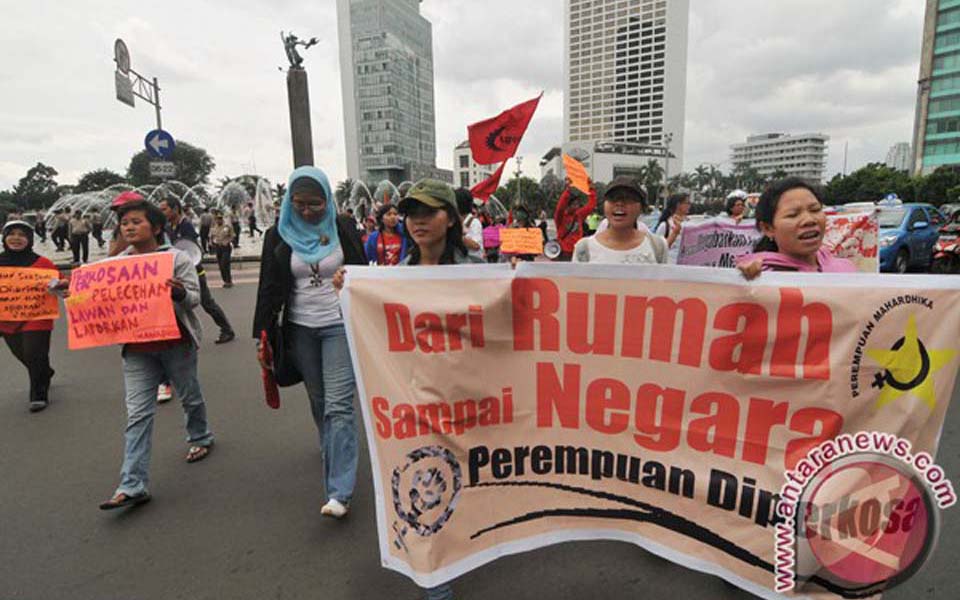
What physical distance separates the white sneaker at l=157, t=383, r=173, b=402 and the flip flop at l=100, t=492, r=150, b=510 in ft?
6.02

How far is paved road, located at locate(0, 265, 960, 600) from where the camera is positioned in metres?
2.34

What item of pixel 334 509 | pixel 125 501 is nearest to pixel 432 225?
pixel 334 509

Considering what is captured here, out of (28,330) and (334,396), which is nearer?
(334,396)

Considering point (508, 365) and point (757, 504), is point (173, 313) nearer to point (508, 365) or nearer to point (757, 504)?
point (508, 365)

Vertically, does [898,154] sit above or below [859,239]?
above

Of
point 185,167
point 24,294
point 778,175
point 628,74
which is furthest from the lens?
point 628,74

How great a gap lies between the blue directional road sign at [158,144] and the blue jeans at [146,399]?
10.5m

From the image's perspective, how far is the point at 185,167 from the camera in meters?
86.4

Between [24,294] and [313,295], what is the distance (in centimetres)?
340

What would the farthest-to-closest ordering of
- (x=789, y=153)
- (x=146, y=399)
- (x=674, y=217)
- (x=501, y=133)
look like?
(x=789, y=153) < (x=501, y=133) < (x=674, y=217) < (x=146, y=399)

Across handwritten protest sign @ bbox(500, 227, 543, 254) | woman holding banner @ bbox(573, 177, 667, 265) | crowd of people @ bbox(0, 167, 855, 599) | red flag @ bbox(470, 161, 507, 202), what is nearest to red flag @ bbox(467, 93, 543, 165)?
red flag @ bbox(470, 161, 507, 202)

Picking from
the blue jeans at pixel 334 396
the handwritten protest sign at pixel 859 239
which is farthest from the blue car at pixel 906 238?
the blue jeans at pixel 334 396

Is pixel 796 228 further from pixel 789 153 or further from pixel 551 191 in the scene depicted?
pixel 789 153

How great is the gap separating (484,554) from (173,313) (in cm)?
245
